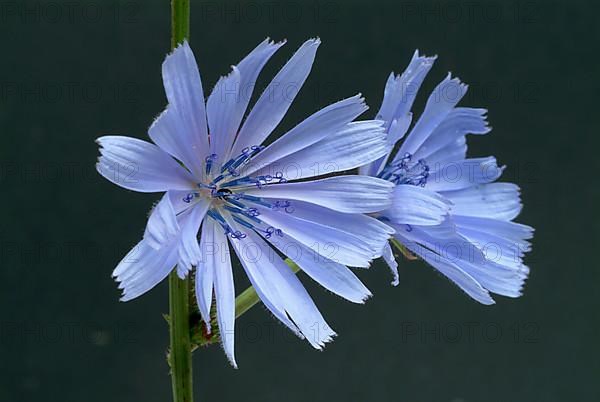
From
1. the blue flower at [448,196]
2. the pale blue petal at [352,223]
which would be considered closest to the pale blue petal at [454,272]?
the blue flower at [448,196]

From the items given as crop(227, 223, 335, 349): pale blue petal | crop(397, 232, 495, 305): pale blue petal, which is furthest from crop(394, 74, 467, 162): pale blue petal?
crop(227, 223, 335, 349): pale blue petal

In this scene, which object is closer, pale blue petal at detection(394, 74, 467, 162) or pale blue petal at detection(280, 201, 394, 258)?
pale blue petal at detection(280, 201, 394, 258)

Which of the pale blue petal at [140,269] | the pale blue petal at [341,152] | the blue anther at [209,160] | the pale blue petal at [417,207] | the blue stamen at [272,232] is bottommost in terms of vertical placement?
the pale blue petal at [417,207]

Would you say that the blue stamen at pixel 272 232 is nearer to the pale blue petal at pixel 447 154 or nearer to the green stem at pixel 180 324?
the green stem at pixel 180 324

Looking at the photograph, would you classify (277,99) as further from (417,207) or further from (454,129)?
(454,129)

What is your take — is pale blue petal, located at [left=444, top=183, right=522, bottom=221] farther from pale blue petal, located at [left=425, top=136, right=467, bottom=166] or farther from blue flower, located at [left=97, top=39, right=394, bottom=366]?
blue flower, located at [left=97, top=39, right=394, bottom=366]

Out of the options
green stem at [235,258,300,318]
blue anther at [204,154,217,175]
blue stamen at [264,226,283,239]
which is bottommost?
green stem at [235,258,300,318]
